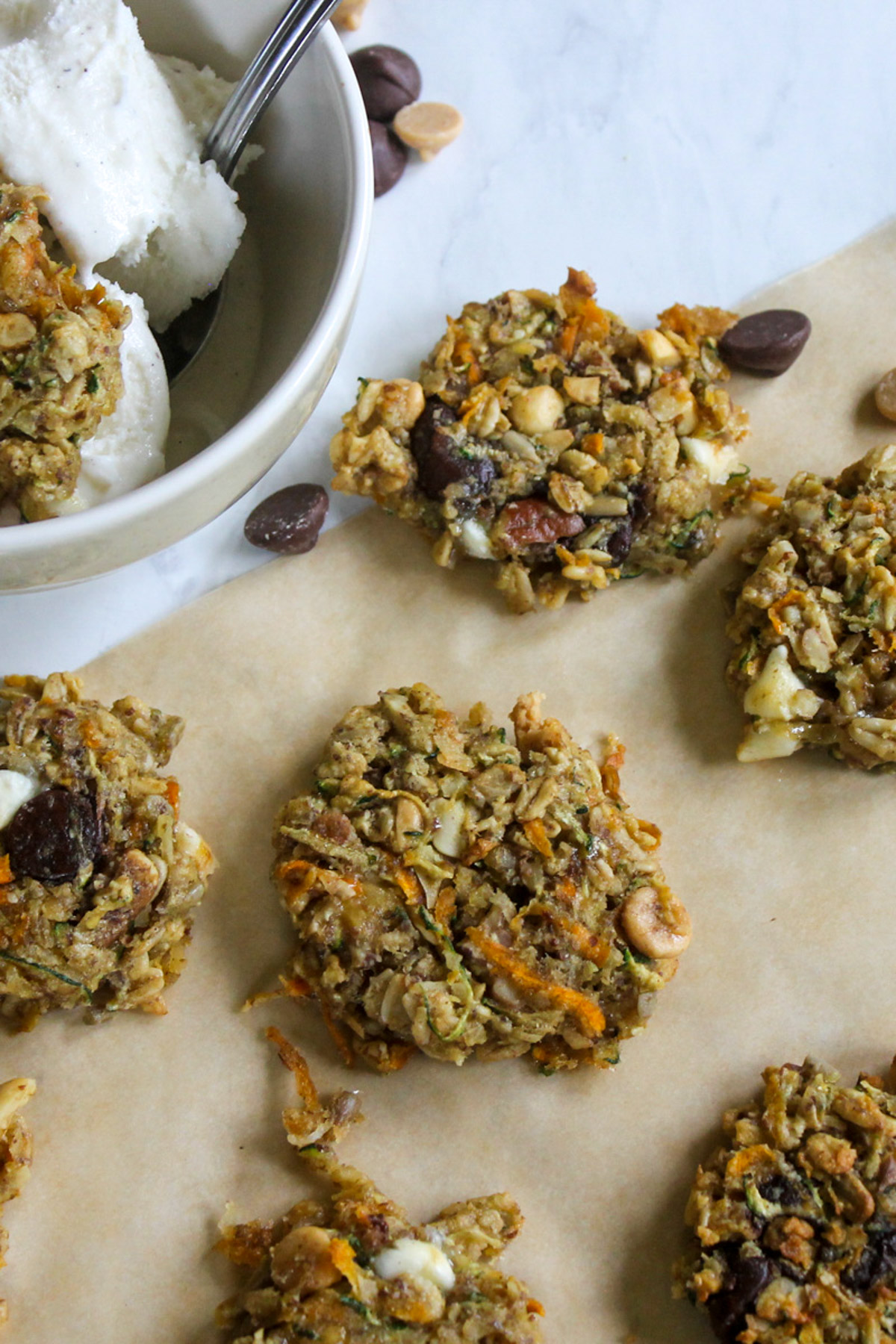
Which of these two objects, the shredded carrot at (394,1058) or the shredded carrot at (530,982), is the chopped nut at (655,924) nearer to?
the shredded carrot at (530,982)

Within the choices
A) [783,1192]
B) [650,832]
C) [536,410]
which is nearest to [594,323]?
[536,410]

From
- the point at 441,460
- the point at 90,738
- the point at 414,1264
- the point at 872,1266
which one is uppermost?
the point at 441,460

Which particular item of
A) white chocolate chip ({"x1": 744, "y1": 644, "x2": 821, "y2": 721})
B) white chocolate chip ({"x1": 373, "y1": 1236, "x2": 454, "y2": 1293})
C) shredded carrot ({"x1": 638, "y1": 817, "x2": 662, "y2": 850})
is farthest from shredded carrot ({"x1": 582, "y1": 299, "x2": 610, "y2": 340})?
white chocolate chip ({"x1": 373, "y1": 1236, "x2": 454, "y2": 1293})

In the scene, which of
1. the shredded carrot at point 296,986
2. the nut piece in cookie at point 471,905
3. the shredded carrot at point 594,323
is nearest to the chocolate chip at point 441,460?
the shredded carrot at point 594,323

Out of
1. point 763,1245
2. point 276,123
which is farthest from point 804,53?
point 763,1245

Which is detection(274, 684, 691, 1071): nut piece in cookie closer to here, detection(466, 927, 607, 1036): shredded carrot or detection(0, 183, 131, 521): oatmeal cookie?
detection(466, 927, 607, 1036): shredded carrot

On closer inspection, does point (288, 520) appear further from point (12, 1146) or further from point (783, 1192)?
point (783, 1192)
